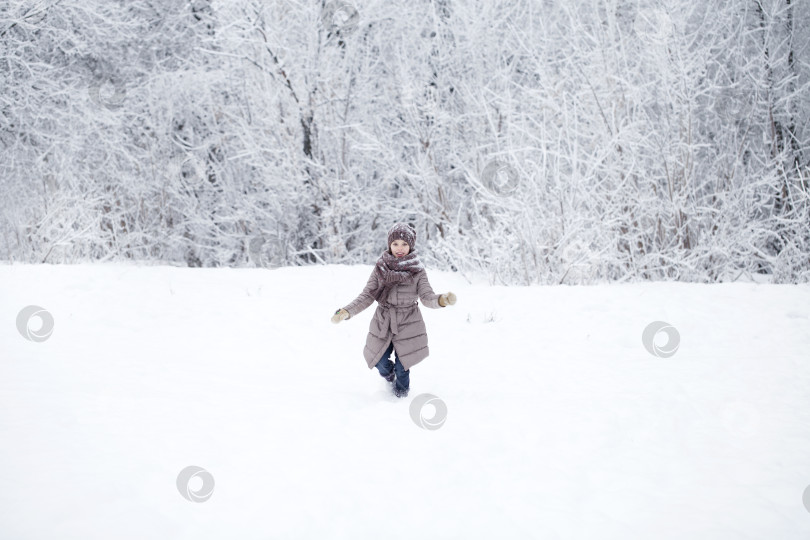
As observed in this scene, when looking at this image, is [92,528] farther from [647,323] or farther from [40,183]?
[40,183]

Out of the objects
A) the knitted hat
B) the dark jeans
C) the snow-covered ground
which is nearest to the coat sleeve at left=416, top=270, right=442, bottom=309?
the knitted hat

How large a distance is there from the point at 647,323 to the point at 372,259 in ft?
29.0

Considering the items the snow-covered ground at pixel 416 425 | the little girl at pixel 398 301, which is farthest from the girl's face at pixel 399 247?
the snow-covered ground at pixel 416 425

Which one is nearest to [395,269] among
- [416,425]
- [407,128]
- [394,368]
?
[394,368]

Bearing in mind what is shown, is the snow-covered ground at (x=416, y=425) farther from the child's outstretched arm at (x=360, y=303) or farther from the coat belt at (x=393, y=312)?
the child's outstretched arm at (x=360, y=303)

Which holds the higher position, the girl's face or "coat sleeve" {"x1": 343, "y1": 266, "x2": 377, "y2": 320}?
the girl's face

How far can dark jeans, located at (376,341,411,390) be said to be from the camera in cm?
370

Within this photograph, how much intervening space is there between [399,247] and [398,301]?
0.38 m

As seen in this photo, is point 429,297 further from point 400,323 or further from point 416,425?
point 416,425

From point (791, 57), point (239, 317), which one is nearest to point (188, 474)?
point (239, 317)

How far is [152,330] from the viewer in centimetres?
525

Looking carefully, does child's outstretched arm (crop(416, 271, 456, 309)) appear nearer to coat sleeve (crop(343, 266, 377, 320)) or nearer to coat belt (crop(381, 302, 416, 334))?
coat belt (crop(381, 302, 416, 334))

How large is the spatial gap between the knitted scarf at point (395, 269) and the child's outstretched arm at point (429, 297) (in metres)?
0.07

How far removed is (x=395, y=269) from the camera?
3.57 meters
